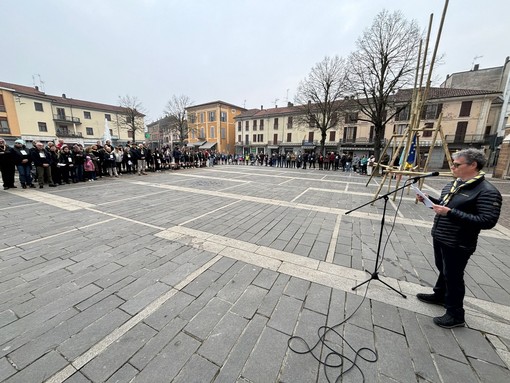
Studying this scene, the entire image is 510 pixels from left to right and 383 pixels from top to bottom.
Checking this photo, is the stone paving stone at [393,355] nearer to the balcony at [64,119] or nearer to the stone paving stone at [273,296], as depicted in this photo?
the stone paving stone at [273,296]

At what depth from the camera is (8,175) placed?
790 cm

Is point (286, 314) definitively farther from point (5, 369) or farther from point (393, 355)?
point (5, 369)

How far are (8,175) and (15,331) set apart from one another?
9383 millimetres

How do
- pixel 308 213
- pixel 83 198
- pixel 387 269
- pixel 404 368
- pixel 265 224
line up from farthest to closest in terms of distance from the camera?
pixel 83 198 → pixel 308 213 → pixel 265 224 → pixel 387 269 → pixel 404 368

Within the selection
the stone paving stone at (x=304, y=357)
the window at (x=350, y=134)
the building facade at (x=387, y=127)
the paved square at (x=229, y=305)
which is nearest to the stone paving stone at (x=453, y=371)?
the paved square at (x=229, y=305)

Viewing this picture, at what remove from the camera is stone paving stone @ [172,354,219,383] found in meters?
1.61

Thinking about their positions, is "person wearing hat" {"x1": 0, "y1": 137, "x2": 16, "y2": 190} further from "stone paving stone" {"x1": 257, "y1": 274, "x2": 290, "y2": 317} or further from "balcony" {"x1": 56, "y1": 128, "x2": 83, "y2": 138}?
"balcony" {"x1": 56, "y1": 128, "x2": 83, "y2": 138}

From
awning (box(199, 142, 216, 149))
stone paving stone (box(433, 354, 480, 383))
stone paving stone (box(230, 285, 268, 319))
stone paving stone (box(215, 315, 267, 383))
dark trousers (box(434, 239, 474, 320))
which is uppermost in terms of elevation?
awning (box(199, 142, 216, 149))

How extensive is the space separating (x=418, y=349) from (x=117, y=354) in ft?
8.82

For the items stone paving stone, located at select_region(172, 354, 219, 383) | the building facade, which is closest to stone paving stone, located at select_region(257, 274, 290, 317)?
stone paving stone, located at select_region(172, 354, 219, 383)

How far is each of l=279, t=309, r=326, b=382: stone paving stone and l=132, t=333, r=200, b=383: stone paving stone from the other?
82 centimetres

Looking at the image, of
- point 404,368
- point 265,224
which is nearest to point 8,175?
point 265,224

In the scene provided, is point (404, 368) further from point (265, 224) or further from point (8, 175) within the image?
point (8, 175)

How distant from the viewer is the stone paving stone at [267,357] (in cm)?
166
